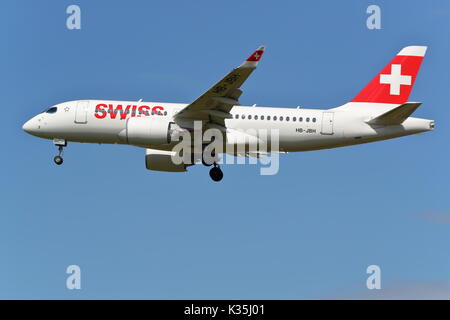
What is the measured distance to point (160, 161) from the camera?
2109 inches

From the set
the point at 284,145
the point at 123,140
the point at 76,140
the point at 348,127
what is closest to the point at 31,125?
the point at 76,140

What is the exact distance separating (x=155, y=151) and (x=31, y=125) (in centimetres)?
703

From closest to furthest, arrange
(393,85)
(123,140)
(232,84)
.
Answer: (232,84), (123,140), (393,85)

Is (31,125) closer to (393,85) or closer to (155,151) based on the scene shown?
(155,151)

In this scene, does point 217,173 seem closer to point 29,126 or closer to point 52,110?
point 52,110

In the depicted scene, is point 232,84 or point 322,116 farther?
point 322,116

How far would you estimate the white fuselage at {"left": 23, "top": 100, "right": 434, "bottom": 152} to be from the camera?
5019 centimetres

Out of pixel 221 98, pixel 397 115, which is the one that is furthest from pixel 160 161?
pixel 397 115

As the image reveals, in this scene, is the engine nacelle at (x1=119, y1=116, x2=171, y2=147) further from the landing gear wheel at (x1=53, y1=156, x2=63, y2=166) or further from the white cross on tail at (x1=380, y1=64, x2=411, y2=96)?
the white cross on tail at (x1=380, y1=64, x2=411, y2=96)

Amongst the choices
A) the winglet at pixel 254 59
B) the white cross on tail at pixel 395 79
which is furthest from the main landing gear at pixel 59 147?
the white cross on tail at pixel 395 79

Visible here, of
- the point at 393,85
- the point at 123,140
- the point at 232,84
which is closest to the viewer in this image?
the point at 232,84

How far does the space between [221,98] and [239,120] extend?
140 inches

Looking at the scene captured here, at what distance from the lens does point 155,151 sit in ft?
176

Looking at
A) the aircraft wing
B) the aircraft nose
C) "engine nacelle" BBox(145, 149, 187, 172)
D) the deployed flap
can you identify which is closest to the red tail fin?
the deployed flap
